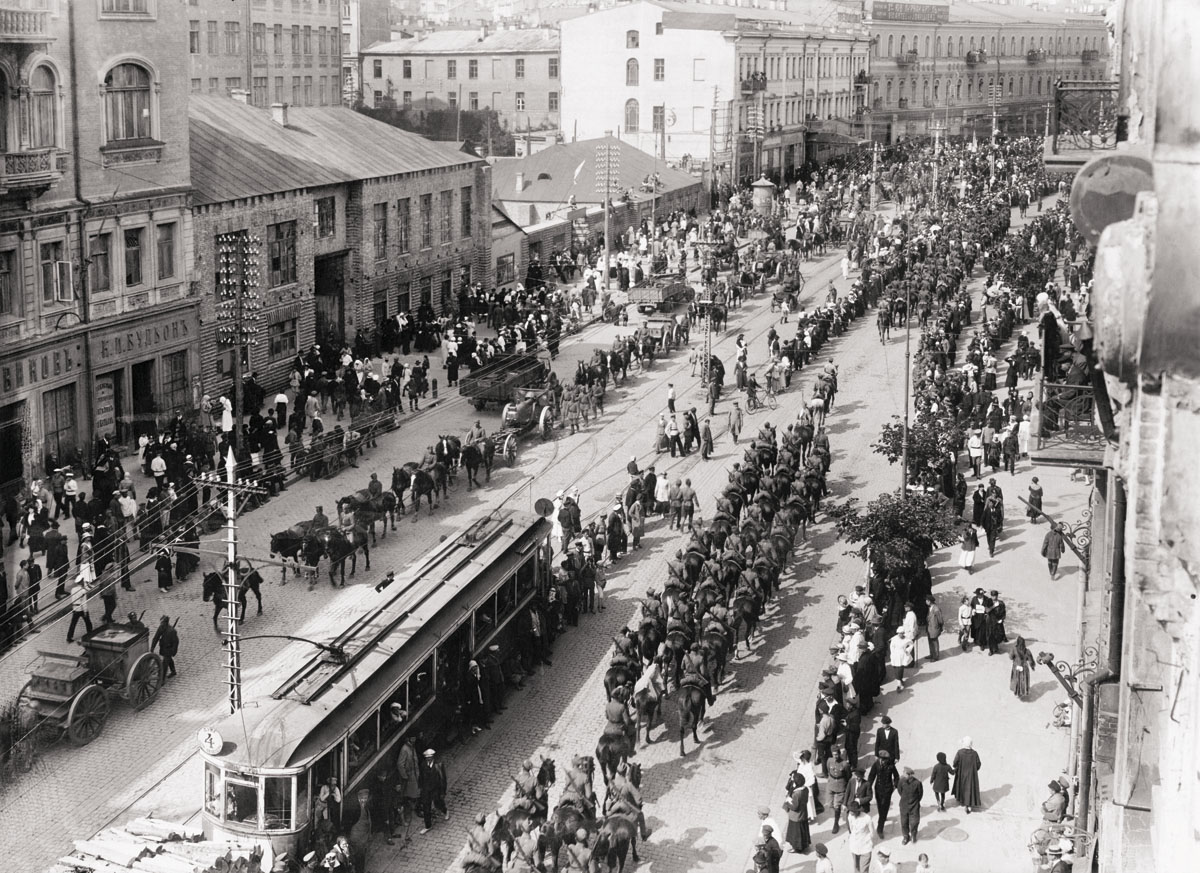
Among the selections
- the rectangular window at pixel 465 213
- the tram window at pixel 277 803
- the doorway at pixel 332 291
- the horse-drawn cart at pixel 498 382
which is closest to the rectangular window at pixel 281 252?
the doorway at pixel 332 291

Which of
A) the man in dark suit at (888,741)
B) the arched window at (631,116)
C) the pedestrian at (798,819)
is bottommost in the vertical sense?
the pedestrian at (798,819)

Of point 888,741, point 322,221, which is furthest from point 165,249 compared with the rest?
point 888,741

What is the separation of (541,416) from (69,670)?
65.5 ft

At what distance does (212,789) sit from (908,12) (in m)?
125

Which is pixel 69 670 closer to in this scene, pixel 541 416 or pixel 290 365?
pixel 541 416

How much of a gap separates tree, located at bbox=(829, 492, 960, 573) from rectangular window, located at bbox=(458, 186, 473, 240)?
108ft

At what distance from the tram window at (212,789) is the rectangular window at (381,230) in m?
34.7

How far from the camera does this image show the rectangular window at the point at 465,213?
59281mm

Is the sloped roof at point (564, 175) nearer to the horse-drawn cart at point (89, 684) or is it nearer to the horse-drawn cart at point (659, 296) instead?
the horse-drawn cart at point (659, 296)

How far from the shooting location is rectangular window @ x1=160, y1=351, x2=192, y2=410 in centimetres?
4050

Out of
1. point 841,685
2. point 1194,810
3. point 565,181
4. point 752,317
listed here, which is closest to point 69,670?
point 841,685

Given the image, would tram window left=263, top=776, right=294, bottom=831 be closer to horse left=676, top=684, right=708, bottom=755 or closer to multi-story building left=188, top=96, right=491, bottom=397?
horse left=676, top=684, right=708, bottom=755

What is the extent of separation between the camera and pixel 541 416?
138 feet

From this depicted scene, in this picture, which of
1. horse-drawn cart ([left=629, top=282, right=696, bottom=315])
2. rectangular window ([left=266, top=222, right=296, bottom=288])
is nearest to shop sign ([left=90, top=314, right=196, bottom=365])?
rectangular window ([left=266, top=222, right=296, bottom=288])
